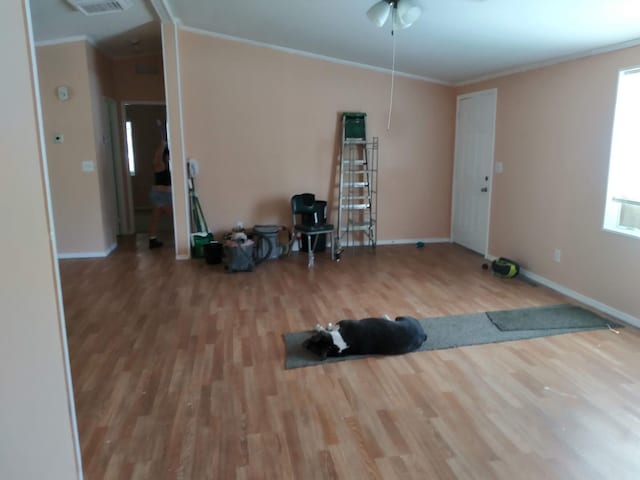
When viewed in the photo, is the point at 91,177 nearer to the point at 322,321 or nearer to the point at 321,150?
the point at 321,150

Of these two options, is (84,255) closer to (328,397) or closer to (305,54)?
(305,54)

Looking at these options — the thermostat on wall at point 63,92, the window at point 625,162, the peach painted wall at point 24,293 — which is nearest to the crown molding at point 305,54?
the thermostat on wall at point 63,92

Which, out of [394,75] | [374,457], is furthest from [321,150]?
[374,457]

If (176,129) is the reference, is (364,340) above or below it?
below

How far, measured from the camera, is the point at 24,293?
1.43m

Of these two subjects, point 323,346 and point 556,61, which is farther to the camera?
point 556,61

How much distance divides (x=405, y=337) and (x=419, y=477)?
125 cm

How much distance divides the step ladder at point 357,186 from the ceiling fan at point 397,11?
256 cm

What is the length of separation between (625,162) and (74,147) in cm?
588

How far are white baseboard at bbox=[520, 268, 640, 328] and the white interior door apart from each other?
40.6 inches

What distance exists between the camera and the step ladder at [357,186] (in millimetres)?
6223

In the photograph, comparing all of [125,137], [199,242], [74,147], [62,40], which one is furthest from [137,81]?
[199,242]

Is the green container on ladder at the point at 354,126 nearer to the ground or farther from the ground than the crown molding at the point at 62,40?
nearer to the ground

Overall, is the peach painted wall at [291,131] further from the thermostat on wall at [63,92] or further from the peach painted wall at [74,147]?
the thermostat on wall at [63,92]
